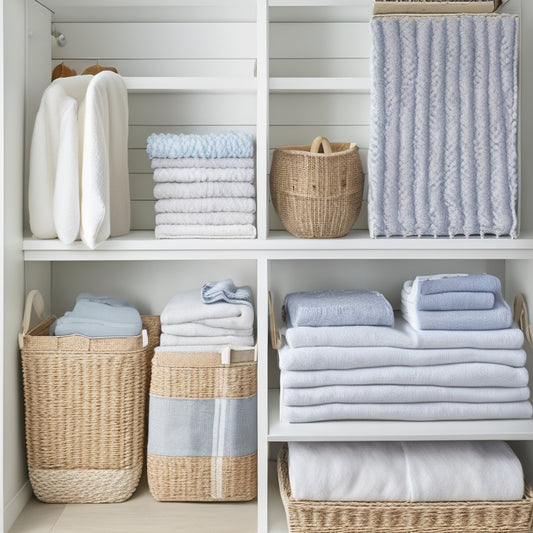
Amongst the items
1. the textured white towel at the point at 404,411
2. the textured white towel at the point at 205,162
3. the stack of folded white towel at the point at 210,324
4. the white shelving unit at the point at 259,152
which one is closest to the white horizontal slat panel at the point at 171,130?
the white shelving unit at the point at 259,152

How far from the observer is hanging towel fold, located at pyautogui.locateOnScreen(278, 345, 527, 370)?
1896 mm

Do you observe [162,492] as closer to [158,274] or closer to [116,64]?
[158,274]

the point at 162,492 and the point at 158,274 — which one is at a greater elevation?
the point at 158,274

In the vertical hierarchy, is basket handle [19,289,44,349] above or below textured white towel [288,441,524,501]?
above

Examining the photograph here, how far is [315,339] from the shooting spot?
6.28 ft

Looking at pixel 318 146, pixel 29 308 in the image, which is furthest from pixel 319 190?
pixel 29 308

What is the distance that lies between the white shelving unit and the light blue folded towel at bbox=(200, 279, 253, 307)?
0.05m

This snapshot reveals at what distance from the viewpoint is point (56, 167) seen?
1.93 meters

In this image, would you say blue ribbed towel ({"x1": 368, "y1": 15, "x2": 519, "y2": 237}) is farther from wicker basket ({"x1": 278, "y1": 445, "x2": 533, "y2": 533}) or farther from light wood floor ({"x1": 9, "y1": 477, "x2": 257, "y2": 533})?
light wood floor ({"x1": 9, "y1": 477, "x2": 257, "y2": 533})

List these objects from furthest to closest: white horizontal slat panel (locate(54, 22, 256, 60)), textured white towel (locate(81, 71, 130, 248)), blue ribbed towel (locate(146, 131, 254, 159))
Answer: white horizontal slat panel (locate(54, 22, 256, 60))
blue ribbed towel (locate(146, 131, 254, 159))
textured white towel (locate(81, 71, 130, 248))

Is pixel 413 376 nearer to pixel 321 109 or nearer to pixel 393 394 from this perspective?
pixel 393 394

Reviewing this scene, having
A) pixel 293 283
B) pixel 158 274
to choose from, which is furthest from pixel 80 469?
pixel 293 283

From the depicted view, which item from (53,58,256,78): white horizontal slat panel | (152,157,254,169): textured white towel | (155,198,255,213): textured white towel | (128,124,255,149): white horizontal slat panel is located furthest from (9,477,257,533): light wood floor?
(53,58,256,78): white horizontal slat panel

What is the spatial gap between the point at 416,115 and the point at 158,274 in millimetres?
964
